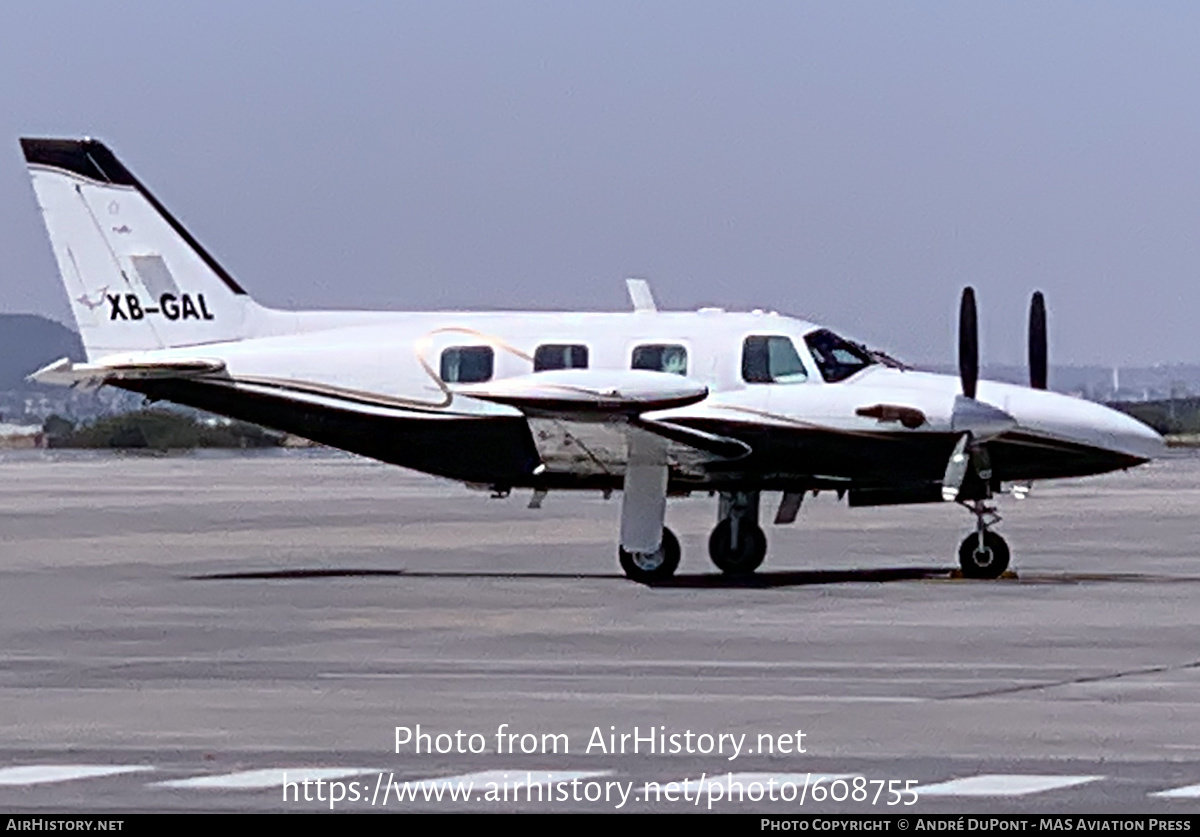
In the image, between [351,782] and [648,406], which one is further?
[648,406]

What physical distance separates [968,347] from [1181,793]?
56.2ft

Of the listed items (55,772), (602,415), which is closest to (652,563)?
(602,415)

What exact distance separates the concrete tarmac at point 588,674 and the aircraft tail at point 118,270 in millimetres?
2620

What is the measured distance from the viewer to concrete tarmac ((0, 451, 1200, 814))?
15945mm

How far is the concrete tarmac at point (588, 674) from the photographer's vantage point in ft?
52.3

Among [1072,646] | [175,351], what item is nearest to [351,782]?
[1072,646]

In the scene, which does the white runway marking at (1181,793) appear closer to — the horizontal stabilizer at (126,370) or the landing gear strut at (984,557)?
the landing gear strut at (984,557)

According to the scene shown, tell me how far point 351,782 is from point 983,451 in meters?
17.2

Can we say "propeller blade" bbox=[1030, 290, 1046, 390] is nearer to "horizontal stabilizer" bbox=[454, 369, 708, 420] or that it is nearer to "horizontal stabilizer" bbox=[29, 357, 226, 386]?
"horizontal stabilizer" bbox=[454, 369, 708, 420]

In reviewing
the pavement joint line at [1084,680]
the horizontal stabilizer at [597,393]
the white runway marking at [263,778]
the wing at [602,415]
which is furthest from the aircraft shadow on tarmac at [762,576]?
the white runway marking at [263,778]

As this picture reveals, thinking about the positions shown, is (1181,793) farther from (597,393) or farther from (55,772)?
(597,393)

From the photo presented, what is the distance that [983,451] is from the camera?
3222 centimetres
